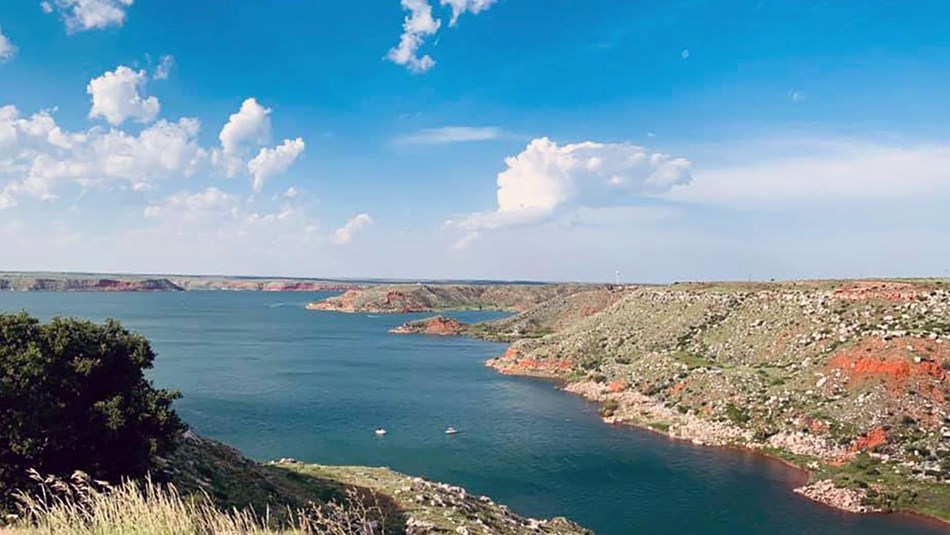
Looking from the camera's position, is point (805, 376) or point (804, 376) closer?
point (805, 376)

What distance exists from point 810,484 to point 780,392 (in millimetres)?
16505

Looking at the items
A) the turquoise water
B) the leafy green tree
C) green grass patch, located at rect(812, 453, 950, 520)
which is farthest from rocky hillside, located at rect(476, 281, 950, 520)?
the leafy green tree

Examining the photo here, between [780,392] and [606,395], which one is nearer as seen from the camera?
[780,392]

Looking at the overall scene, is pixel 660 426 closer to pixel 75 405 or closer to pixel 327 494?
pixel 327 494

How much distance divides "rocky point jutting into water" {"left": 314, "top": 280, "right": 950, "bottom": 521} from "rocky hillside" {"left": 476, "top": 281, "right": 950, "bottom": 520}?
0.50 ft

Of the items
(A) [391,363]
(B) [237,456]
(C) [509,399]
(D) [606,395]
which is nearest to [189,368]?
(A) [391,363]

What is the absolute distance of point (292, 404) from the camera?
82875 mm

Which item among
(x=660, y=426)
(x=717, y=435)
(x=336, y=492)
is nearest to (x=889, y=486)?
(x=717, y=435)

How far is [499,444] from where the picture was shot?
65.6m

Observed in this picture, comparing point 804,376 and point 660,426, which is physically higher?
point 804,376

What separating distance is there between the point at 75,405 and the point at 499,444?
1768 inches

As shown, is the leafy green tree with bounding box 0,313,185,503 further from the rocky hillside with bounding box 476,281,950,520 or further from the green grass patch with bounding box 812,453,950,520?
the green grass patch with bounding box 812,453,950,520

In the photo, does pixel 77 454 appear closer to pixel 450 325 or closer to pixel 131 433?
pixel 131 433

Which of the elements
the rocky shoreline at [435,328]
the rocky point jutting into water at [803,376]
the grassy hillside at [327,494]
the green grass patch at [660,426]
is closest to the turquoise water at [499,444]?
the green grass patch at [660,426]
